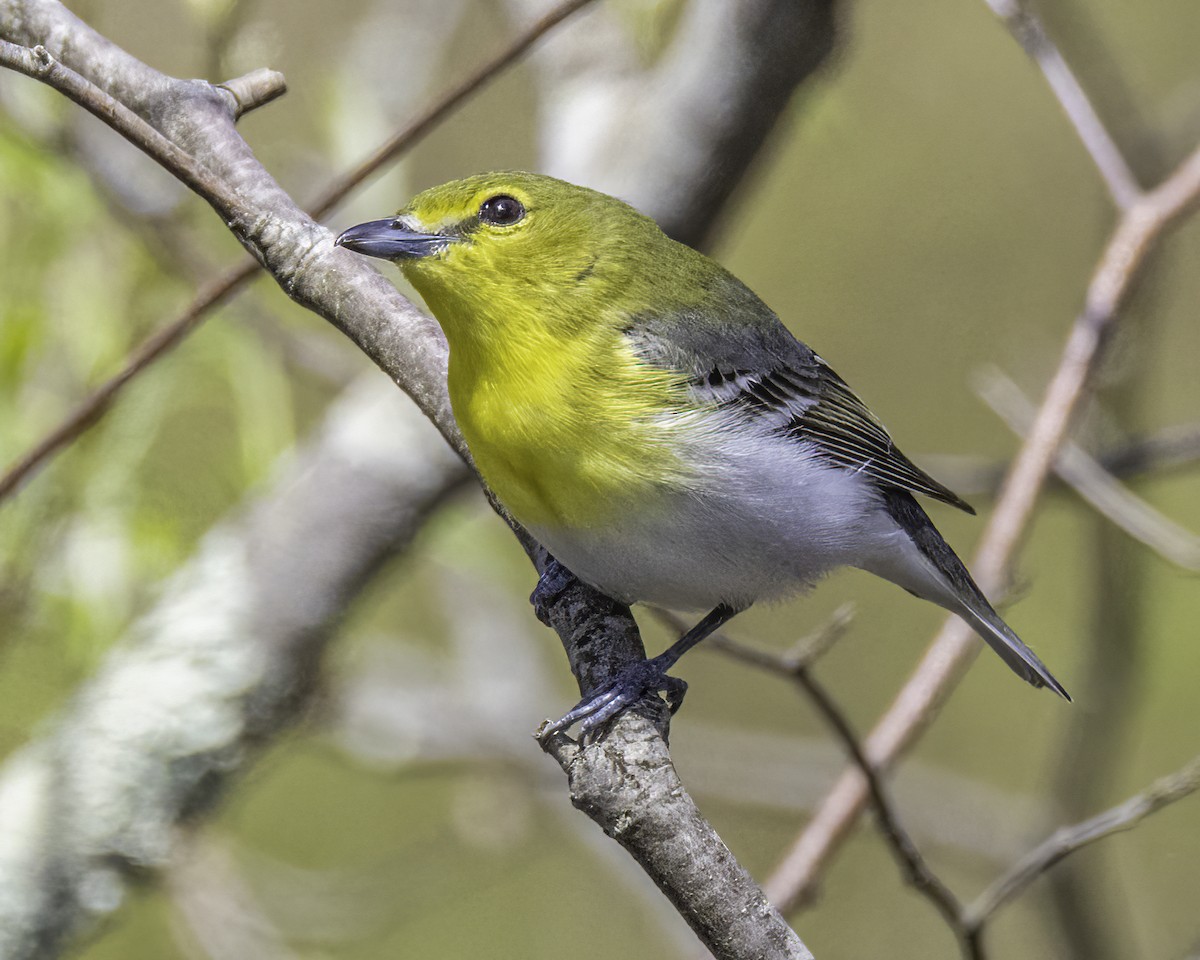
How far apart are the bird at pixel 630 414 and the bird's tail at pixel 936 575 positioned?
0.19 ft

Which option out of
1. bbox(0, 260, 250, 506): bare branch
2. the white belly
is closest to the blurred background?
the white belly

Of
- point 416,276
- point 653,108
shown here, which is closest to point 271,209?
point 416,276

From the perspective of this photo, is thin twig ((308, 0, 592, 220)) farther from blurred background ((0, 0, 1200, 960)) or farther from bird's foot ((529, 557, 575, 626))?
blurred background ((0, 0, 1200, 960))

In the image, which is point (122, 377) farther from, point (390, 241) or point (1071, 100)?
point (1071, 100)

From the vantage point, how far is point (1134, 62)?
575 cm

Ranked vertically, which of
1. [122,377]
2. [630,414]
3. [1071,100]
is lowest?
[1071,100]

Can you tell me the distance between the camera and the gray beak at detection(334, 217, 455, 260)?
222cm

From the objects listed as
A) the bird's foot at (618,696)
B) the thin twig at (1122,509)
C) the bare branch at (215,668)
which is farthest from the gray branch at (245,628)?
the bird's foot at (618,696)

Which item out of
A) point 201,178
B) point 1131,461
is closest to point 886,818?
point 201,178

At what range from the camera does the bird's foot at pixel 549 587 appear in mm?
2494

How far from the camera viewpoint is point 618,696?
2057 mm

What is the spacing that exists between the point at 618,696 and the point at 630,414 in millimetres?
514

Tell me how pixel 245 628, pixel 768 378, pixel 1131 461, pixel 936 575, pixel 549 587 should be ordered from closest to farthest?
pixel 549 587 → pixel 768 378 → pixel 936 575 → pixel 1131 461 → pixel 245 628

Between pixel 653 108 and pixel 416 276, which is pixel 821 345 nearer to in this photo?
pixel 653 108
